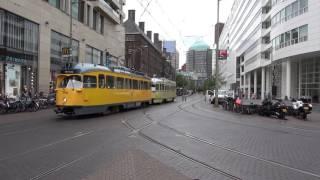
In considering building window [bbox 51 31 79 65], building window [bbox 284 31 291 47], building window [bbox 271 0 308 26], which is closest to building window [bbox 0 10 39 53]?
building window [bbox 51 31 79 65]

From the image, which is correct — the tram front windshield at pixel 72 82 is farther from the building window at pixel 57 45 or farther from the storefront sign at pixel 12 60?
the building window at pixel 57 45

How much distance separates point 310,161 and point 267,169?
193 cm

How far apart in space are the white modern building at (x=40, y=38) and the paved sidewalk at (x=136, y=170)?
19255 mm

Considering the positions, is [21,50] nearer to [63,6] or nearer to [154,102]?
[63,6]

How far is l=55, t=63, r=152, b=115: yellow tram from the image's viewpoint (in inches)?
949

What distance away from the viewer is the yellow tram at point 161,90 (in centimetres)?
4922

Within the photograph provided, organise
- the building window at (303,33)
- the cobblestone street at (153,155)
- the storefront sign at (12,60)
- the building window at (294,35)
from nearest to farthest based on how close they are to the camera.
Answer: the cobblestone street at (153,155)
the storefront sign at (12,60)
the building window at (303,33)
the building window at (294,35)

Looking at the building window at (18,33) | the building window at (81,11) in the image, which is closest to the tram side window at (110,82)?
the building window at (18,33)

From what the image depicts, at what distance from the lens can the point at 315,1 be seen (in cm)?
4922

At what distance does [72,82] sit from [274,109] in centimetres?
1542

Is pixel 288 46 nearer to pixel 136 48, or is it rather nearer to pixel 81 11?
pixel 81 11

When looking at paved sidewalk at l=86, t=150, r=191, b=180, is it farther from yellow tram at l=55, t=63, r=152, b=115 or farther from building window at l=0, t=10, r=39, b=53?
building window at l=0, t=10, r=39, b=53

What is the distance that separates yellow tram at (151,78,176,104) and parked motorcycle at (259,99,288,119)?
1714 cm

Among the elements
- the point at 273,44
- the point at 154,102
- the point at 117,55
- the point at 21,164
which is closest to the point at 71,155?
the point at 21,164
